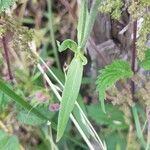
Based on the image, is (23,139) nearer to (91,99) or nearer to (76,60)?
(91,99)

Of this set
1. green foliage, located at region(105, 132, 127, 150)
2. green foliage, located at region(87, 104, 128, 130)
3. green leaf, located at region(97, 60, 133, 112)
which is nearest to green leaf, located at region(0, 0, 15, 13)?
green leaf, located at region(97, 60, 133, 112)

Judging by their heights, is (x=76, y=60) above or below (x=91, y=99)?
above

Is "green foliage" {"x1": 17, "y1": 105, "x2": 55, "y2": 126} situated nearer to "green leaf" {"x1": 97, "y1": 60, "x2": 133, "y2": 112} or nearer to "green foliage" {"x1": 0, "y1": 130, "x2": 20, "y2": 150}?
"green foliage" {"x1": 0, "y1": 130, "x2": 20, "y2": 150}

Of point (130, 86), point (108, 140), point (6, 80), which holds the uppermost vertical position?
point (6, 80)

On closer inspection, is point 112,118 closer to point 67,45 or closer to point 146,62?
point 146,62

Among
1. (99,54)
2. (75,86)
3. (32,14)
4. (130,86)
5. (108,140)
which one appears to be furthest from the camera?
(32,14)

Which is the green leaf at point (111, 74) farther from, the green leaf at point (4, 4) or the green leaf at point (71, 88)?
the green leaf at point (4, 4)

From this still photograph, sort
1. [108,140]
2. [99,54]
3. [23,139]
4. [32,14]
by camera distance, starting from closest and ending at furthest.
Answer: [99,54], [108,140], [23,139], [32,14]

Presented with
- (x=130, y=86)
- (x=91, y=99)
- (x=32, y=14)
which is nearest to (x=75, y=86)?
(x=130, y=86)
